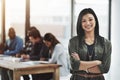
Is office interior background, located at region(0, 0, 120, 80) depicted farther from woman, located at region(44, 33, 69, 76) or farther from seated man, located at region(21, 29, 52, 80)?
woman, located at region(44, 33, 69, 76)

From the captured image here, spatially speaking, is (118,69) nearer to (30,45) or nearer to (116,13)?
(116,13)

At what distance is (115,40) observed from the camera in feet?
17.6

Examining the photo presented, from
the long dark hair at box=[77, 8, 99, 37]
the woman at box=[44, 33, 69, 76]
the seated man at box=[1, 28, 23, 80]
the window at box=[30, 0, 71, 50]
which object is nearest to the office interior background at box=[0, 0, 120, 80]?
the window at box=[30, 0, 71, 50]

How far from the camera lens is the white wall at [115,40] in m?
5.25

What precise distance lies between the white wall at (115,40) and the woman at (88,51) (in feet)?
11.7

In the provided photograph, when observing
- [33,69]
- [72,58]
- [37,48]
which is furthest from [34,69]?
[72,58]

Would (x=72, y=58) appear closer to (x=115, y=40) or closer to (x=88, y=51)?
(x=88, y=51)

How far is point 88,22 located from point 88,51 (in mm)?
190

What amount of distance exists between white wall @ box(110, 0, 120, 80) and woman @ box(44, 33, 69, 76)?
181 centimetres

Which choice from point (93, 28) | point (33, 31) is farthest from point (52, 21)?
point (93, 28)

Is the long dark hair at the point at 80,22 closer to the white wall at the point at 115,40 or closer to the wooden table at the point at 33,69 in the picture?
the wooden table at the point at 33,69

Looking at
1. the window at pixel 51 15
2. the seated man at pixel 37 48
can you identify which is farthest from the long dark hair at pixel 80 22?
the window at pixel 51 15

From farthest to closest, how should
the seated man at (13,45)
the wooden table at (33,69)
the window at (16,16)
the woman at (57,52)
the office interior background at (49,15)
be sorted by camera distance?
the window at (16,16) < the office interior background at (49,15) < the seated man at (13,45) < the woman at (57,52) < the wooden table at (33,69)

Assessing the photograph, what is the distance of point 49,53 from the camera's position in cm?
381
